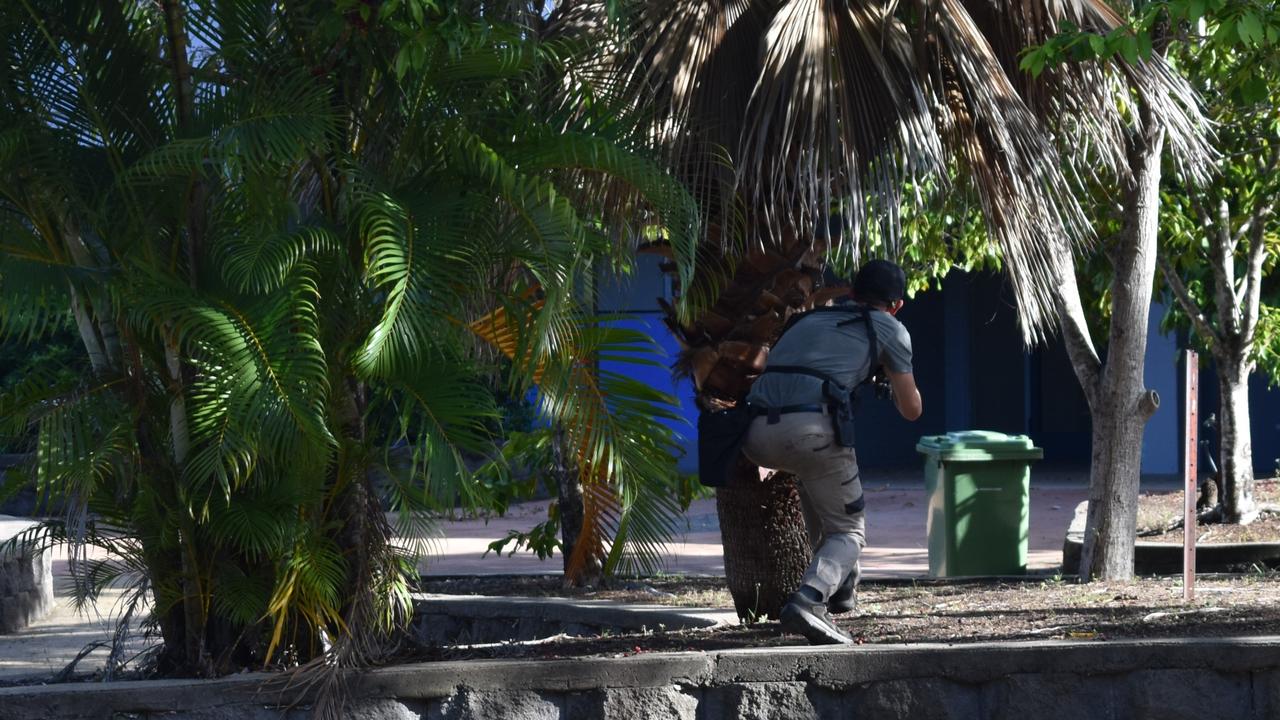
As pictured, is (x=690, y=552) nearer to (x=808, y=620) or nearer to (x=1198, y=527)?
(x=1198, y=527)

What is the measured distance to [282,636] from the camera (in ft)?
17.6

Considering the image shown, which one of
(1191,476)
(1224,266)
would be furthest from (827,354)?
(1224,266)

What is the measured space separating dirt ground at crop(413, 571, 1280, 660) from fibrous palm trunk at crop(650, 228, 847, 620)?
37 centimetres

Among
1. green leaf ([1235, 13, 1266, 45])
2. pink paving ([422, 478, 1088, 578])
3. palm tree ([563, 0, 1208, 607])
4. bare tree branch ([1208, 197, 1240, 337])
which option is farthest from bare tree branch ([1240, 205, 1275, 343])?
green leaf ([1235, 13, 1266, 45])

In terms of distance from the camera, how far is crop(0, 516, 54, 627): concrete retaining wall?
9.40 metres

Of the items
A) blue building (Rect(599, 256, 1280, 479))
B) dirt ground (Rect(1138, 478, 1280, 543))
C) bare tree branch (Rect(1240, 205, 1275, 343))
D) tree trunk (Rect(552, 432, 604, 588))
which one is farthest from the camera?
blue building (Rect(599, 256, 1280, 479))

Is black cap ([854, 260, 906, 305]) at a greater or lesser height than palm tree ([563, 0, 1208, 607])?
lesser

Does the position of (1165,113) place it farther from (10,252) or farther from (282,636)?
(10,252)

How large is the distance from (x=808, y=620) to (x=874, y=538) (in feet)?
29.3

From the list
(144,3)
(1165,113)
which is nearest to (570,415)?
(144,3)

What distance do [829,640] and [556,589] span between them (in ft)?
11.8

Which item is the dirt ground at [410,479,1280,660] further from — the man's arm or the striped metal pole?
the man's arm

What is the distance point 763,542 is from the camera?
674cm

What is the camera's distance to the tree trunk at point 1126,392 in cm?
805
